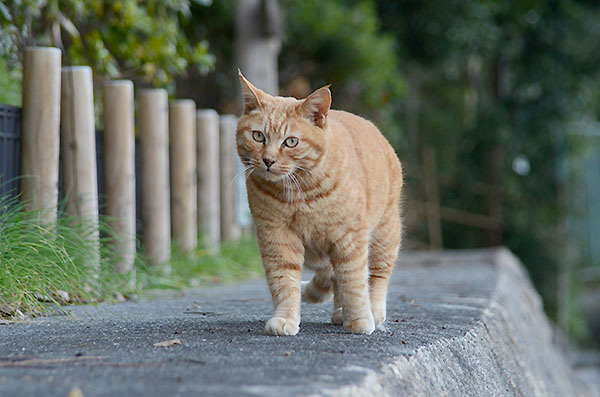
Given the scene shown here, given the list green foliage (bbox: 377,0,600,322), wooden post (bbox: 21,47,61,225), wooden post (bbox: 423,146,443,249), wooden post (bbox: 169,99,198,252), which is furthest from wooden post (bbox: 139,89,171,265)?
wooden post (bbox: 423,146,443,249)

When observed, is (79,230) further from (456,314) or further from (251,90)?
(456,314)

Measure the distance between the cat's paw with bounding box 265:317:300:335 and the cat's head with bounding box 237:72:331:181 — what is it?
20.2 inches

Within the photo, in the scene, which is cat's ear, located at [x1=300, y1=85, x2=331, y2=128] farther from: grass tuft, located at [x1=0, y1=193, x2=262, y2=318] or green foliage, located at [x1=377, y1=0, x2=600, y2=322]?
green foliage, located at [x1=377, y1=0, x2=600, y2=322]

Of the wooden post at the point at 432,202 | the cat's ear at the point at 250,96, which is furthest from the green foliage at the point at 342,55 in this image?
the cat's ear at the point at 250,96

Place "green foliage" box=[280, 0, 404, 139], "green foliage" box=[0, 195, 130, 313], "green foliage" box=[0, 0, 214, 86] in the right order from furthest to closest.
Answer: "green foliage" box=[280, 0, 404, 139] < "green foliage" box=[0, 0, 214, 86] < "green foliage" box=[0, 195, 130, 313]

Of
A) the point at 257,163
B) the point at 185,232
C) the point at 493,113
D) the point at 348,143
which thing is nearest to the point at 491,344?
the point at 348,143

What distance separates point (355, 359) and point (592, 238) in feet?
37.4

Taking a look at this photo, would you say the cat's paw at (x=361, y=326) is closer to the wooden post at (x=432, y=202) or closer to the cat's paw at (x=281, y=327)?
the cat's paw at (x=281, y=327)

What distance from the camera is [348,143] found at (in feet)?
9.41

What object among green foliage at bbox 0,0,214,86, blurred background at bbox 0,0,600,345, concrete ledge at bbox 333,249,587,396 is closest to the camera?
concrete ledge at bbox 333,249,587,396

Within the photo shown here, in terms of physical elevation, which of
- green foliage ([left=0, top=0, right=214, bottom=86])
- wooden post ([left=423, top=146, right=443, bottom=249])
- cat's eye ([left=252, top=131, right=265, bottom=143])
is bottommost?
wooden post ([left=423, top=146, right=443, bottom=249])

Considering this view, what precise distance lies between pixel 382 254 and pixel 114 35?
376 cm

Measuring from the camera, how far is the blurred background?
22.4 feet

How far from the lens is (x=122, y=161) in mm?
4492
